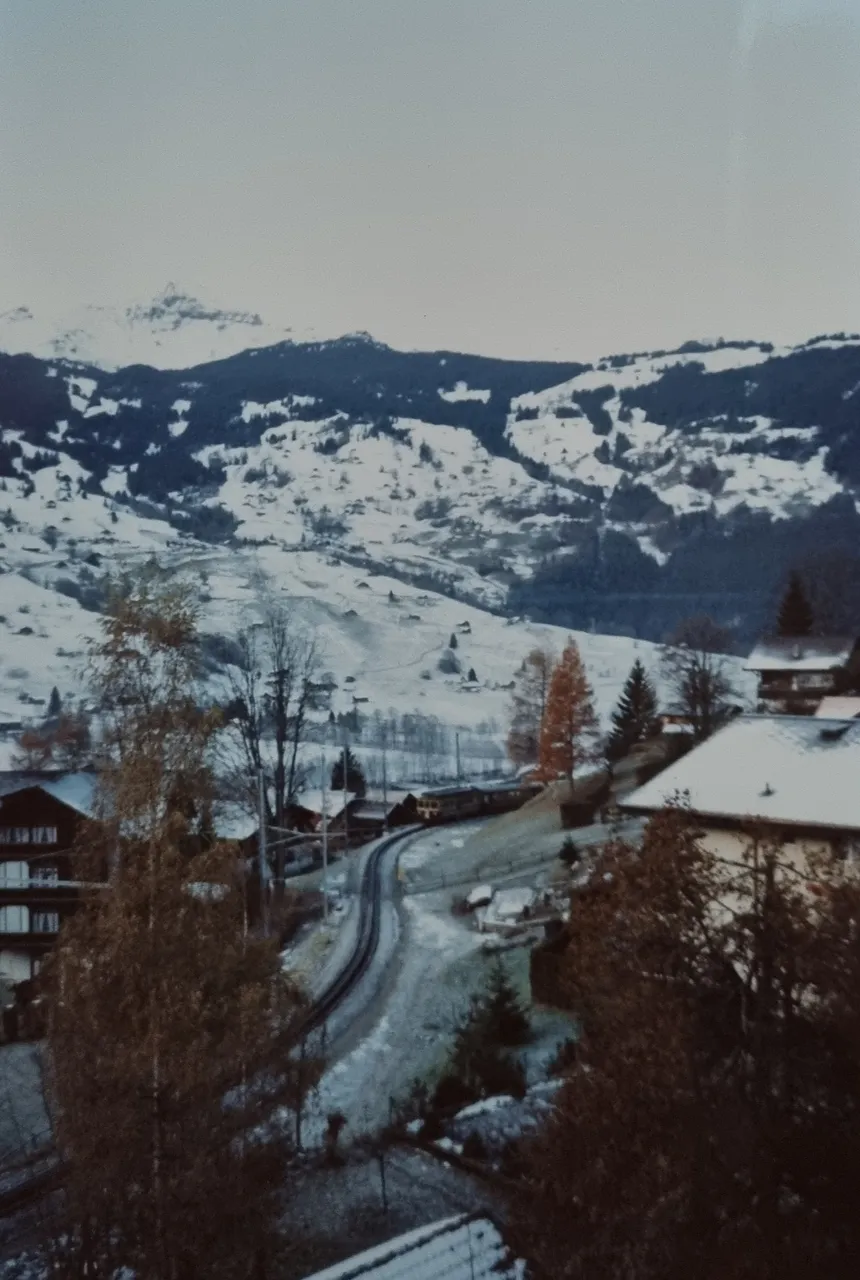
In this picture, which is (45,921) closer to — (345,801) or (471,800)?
(345,801)

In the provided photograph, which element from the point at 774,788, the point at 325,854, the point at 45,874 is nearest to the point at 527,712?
the point at 325,854

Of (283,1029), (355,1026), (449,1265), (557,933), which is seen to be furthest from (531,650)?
(449,1265)

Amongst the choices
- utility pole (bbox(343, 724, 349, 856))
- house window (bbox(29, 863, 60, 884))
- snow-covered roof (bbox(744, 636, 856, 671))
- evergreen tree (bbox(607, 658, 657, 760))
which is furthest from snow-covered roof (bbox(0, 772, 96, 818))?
snow-covered roof (bbox(744, 636, 856, 671))

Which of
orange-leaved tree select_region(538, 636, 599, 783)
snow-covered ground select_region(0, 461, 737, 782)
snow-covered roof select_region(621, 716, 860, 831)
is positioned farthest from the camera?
orange-leaved tree select_region(538, 636, 599, 783)

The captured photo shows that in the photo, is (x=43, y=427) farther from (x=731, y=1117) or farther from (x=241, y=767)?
(x=731, y=1117)

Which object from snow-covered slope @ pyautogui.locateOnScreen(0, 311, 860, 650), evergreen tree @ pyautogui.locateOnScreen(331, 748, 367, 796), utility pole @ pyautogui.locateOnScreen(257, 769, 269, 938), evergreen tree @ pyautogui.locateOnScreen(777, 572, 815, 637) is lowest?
utility pole @ pyautogui.locateOnScreen(257, 769, 269, 938)

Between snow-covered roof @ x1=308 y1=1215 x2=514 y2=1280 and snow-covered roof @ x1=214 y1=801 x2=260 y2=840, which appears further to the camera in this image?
snow-covered roof @ x1=214 y1=801 x2=260 y2=840

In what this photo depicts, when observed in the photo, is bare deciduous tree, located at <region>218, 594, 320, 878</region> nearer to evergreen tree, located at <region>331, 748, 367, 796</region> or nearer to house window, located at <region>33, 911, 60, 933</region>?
evergreen tree, located at <region>331, 748, 367, 796</region>
